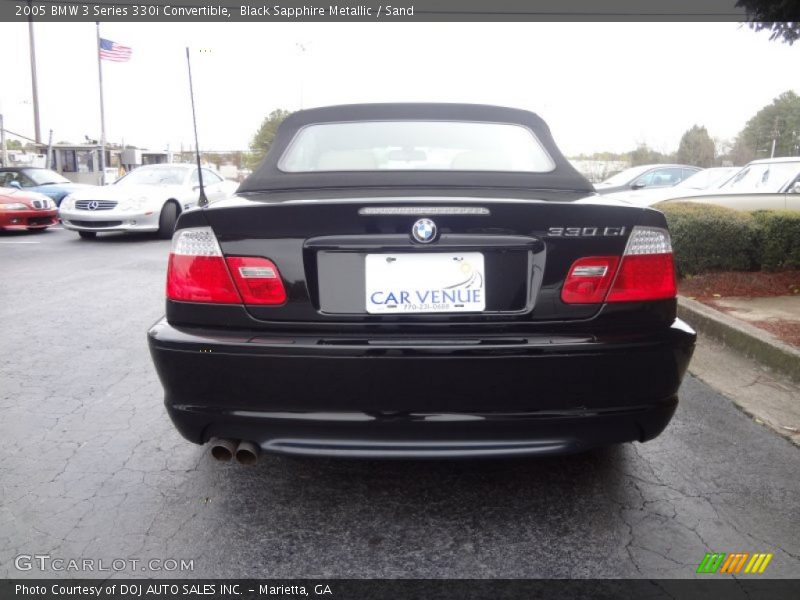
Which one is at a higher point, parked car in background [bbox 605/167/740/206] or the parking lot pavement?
parked car in background [bbox 605/167/740/206]

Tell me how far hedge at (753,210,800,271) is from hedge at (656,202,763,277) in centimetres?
5

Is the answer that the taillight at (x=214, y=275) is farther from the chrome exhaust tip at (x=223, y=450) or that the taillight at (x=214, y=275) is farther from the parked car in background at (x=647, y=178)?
the parked car in background at (x=647, y=178)

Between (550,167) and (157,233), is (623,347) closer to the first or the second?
(550,167)

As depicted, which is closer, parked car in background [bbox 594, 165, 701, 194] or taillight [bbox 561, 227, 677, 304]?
taillight [bbox 561, 227, 677, 304]

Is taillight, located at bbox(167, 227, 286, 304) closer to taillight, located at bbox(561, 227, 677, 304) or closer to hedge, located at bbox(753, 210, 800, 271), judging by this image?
taillight, located at bbox(561, 227, 677, 304)

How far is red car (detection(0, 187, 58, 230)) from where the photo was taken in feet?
39.7

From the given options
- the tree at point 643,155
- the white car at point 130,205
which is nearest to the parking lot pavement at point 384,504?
the white car at point 130,205

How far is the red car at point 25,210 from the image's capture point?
39.7 feet

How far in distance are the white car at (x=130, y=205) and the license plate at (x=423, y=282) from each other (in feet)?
30.4

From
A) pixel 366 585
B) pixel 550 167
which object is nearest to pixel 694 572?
pixel 366 585

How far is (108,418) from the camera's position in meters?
3.25

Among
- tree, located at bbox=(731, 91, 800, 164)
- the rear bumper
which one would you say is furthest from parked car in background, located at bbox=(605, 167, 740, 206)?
tree, located at bbox=(731, 91, 800, 164)

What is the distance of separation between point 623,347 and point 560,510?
721mm
